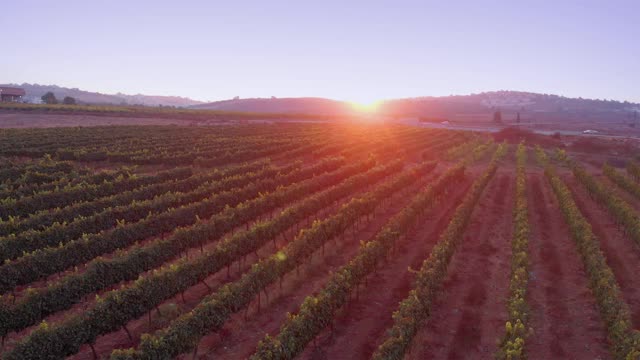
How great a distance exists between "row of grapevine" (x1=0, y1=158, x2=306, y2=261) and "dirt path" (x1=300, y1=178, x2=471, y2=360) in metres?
11.1

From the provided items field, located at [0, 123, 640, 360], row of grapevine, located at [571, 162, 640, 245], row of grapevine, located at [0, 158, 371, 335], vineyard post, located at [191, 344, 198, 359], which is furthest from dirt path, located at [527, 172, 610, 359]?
row of grapevine, located at [0, 158, 371, 335]

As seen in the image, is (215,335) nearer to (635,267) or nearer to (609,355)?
(609,355)

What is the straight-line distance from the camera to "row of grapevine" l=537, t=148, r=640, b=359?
13.9 m

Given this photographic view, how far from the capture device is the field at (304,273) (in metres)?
14.5

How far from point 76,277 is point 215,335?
205 inches

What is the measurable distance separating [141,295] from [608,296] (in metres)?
15.7

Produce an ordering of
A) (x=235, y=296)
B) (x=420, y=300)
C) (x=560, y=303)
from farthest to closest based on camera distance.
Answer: (x=560, y=303)
(x=420, y=300)
(x=235, y=296)

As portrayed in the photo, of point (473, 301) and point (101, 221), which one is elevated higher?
point (101, 221)

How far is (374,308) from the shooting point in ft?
58.1

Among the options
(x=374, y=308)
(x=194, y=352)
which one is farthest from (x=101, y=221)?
(x=374, y=308)

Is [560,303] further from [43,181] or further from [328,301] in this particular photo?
[43,181]

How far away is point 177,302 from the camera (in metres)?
17.6

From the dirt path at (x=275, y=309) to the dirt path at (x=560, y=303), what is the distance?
803 centimetres

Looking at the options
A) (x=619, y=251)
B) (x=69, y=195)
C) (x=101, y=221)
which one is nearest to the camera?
(x=101, y=221)
